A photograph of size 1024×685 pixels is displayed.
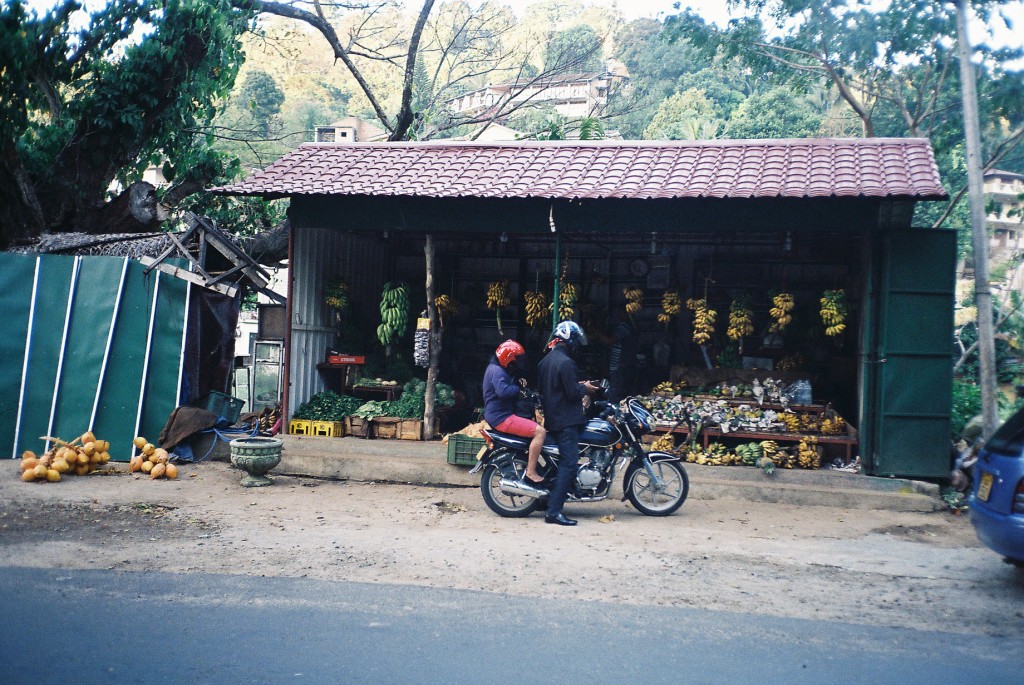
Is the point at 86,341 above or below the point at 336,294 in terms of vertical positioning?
below

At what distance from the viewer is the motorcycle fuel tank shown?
873 cm

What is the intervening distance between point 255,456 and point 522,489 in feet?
11.7

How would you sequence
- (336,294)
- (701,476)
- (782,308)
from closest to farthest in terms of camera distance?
(701,476)
(782,308)
(336,294)

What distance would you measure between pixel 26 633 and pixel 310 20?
16.1 metres

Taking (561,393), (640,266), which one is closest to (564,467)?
(561,393)

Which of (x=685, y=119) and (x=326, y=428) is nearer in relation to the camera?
(x=326, y=428)

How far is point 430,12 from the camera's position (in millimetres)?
18109

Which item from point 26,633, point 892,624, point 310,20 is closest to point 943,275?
point 892,624

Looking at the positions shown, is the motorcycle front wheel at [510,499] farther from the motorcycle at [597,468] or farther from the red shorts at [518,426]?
the red shorts at [518,426]

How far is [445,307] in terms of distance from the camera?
13070 millimetres

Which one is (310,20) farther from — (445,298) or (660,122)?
(660,122)

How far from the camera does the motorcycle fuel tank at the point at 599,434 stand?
8734 mm

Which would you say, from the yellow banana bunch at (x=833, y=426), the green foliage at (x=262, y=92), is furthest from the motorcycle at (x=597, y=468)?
the green foliage at (x=262, y=92)

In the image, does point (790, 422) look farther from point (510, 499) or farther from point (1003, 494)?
point (1003, 494)
